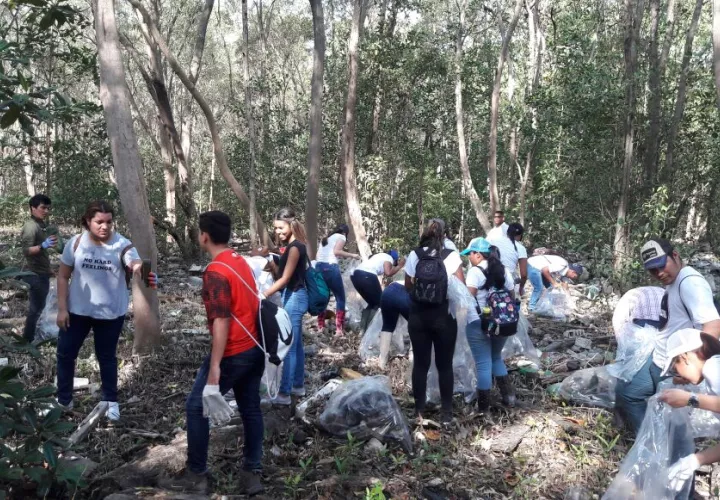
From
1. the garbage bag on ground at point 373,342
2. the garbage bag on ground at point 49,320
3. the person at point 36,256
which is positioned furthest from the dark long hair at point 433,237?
the garbage bag on ground at point 49,320

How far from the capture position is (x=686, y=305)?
3.54 meters

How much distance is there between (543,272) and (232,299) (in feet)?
21.0

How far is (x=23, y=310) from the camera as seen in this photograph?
821 centimetres

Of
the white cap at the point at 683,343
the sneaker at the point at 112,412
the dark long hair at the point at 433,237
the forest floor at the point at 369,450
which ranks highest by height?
the dark long hair at the point at 433,237

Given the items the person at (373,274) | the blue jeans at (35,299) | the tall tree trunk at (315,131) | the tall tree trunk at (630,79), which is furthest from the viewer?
the tall tree trunk at (315,131)

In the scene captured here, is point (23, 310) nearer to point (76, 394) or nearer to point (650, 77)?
point (76, 394)

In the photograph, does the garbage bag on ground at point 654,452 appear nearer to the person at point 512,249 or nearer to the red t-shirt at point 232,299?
the red t-shirt at point 232,299

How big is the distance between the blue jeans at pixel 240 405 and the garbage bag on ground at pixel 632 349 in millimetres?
2364

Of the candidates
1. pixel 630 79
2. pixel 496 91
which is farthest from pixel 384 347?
pixel 496 91

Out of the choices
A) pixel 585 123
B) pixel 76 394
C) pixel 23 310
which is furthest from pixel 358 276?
pixel 585 123

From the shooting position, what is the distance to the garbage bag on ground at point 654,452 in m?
3.36

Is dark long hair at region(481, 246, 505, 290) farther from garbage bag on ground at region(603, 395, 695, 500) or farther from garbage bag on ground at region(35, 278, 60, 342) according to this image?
garbage bag on ground at region(35, 278, 60, 342)

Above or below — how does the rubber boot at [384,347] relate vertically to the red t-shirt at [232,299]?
below

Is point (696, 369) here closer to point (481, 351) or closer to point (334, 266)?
point (481, 351)
